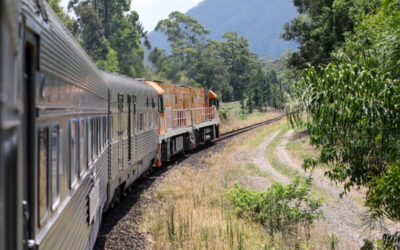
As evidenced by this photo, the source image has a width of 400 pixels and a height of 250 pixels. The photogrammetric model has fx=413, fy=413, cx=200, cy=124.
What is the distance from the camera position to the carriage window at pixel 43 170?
279 centimetres

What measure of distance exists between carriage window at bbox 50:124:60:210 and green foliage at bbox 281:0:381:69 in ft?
53.4

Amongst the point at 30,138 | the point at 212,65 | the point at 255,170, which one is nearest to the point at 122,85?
the point at 30,138

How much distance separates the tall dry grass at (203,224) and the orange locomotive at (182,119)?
9.21ft

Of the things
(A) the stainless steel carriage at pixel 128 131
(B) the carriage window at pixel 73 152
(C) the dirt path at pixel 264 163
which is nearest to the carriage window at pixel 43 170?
(B) the carriage window at pixel 73 152

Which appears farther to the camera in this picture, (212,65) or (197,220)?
(212,65)

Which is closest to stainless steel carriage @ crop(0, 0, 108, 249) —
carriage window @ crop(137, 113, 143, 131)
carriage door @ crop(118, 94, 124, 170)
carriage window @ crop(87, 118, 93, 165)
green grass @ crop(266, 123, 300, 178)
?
carriage window @ crop(87, 118, 93, 165)

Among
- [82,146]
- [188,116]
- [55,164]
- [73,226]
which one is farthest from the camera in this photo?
[188,116]

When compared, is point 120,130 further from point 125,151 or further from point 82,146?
point 82,146

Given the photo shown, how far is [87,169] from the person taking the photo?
551 centimetres

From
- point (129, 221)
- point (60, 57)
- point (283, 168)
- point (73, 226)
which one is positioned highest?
point (60, 57)

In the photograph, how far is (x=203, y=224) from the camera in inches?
353

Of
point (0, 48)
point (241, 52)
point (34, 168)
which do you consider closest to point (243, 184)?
point (34, 168)

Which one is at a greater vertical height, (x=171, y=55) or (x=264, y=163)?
(x=171, y=55)

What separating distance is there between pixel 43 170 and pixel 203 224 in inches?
254
